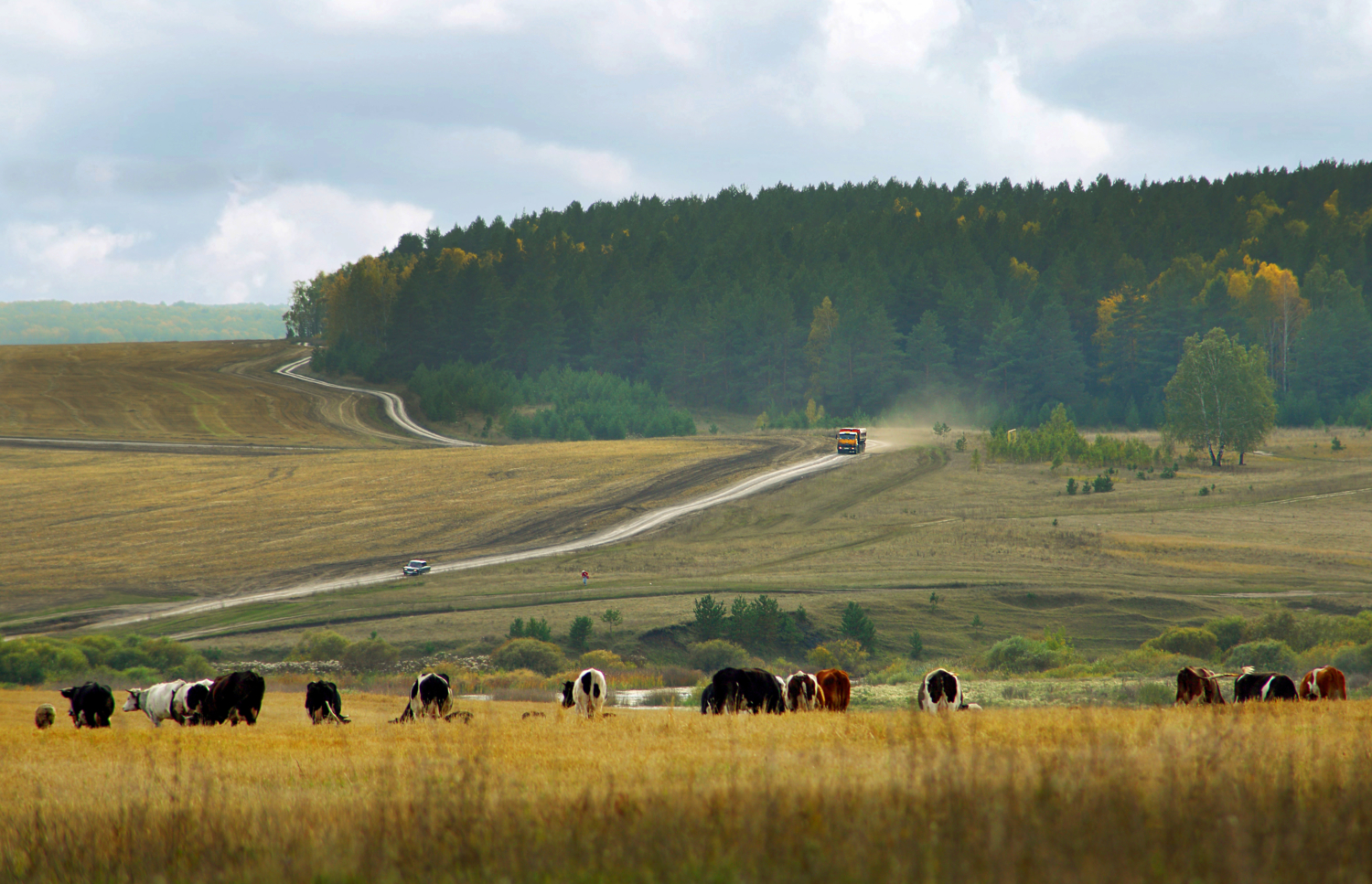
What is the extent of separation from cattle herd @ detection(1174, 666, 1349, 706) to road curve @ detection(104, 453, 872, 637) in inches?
1678

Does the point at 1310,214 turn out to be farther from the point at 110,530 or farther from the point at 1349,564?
the point at 110,530

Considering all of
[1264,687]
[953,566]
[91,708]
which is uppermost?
[1264,687]

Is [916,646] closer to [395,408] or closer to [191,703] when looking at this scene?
[191,703]

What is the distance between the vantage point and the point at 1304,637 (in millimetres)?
40219

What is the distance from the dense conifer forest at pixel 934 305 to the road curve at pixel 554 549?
44.6m

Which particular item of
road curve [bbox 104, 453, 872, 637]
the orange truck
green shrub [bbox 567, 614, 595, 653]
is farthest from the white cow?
the orange truck

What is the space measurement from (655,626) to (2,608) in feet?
111

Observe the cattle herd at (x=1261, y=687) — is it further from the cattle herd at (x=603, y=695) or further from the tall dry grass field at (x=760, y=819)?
the tall dry grass field at (x=760, y=819)

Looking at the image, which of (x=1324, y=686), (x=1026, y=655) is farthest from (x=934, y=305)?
(x=1324, y=686)

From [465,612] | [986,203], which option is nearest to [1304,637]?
[465,612]

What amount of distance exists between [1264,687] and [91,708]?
77.0 feet

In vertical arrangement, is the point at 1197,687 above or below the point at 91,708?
above

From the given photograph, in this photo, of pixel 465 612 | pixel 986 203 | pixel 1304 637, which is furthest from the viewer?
pixel 986 203

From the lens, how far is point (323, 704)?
20.5 metres
